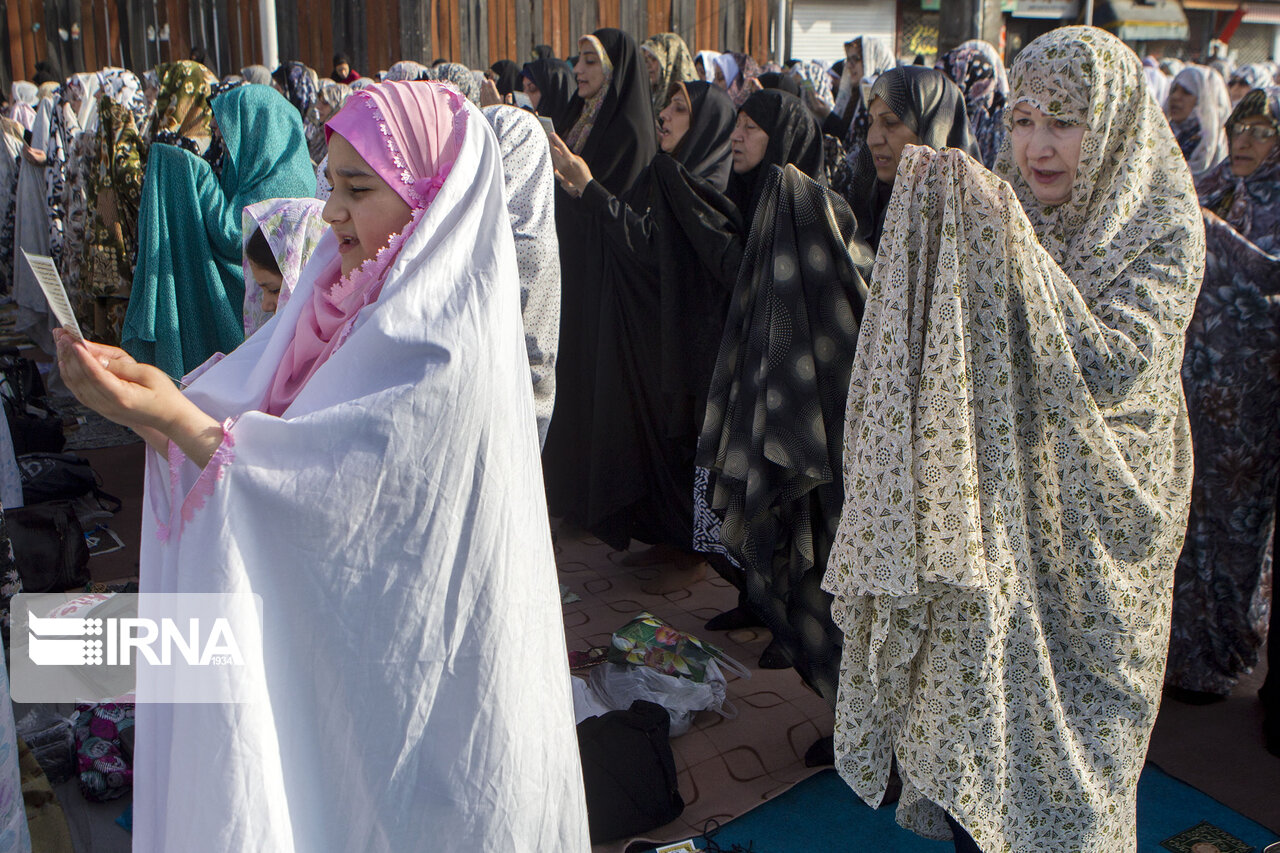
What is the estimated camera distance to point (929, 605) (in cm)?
186

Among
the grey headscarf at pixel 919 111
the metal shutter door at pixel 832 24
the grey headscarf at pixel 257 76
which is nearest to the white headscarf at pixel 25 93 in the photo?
the grey headscarf at pixel 257 76

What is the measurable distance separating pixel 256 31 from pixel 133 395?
12.9m

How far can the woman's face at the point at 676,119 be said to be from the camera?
13.2ft

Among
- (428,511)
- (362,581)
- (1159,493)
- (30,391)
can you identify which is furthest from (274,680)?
(30,391)

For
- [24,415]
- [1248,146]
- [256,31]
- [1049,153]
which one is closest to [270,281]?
[1049,153]

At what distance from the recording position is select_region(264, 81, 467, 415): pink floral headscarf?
1.62 m

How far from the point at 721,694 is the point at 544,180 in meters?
1.62

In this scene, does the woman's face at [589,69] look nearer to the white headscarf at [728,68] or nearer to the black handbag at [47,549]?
the black handbag at [47,549]

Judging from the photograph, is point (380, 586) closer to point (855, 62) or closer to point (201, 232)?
point (201, 232)

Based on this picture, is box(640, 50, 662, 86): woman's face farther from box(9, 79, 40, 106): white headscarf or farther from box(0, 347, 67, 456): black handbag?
box(9, 79, 40, 106): white headscarf

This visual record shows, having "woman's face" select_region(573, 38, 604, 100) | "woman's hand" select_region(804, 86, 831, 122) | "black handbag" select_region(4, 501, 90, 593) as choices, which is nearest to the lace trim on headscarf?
"woman's face" select_region(573, 38, 604, 100)

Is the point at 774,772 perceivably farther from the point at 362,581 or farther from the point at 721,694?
the point at 362,581

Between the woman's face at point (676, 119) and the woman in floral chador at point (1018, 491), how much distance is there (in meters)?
2.21

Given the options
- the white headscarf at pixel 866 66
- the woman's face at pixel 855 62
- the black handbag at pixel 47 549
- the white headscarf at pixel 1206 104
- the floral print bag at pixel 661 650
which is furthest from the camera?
the white headscarf at pixel 866 66
